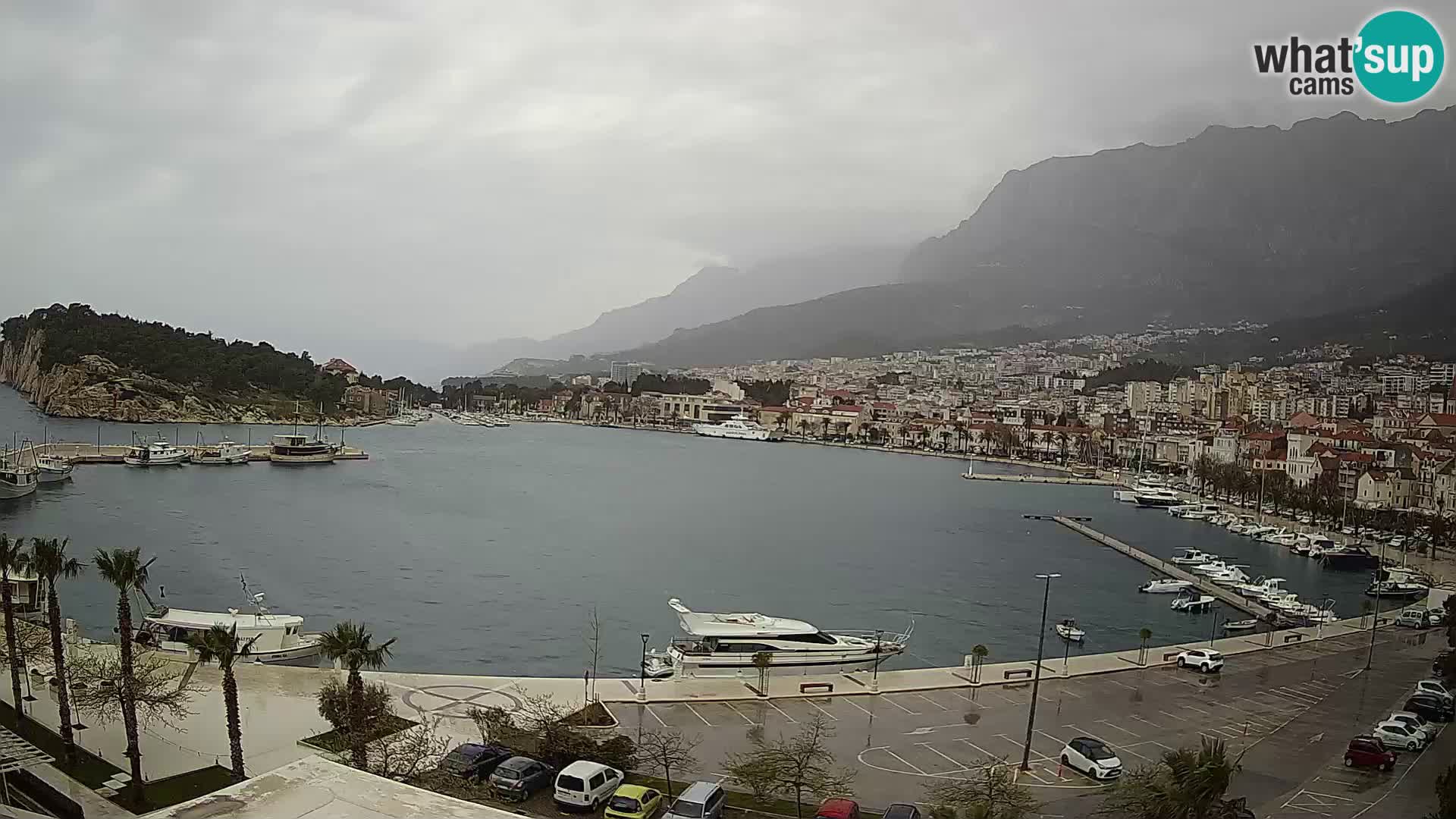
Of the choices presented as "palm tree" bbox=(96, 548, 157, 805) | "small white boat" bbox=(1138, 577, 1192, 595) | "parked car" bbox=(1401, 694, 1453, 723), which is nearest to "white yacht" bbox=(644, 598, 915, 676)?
"parked car" bbox=(1401, 694, 1453, 723)

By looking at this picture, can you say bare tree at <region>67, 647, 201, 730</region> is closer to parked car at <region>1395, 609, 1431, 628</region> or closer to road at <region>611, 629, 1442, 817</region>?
road at <region>611, 629, 1442, 817</region>

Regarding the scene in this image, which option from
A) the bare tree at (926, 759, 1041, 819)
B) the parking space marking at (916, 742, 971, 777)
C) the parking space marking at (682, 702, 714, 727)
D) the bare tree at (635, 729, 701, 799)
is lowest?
the parking space marking at (682, 702, 714, 727)

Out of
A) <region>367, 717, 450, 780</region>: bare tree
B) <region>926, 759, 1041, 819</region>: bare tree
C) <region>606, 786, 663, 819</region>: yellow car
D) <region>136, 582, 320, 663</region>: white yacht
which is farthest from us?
<region>136, 582, 320, 663</region>: white yacht

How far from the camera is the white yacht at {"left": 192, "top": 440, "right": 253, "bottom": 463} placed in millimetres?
40969

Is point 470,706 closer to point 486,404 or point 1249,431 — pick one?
point 1249,431

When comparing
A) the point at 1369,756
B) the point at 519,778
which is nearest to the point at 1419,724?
the point at 1369,756

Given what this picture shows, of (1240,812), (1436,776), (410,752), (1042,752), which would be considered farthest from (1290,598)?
(410,752)

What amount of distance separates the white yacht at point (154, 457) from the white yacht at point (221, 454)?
28.6 inches

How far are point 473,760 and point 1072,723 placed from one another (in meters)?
6.19

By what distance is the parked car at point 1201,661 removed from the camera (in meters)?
12.8

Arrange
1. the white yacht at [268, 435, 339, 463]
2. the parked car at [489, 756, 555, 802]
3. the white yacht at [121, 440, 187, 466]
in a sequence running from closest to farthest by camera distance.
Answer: the parked car at [489, 756, 555, 802], the white yacht at [121, 440, 187, 466], the white yacht at [268, 435, 339, 463]

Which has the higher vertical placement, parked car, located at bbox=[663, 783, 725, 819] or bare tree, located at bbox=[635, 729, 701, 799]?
parked car, located at bbox=[663, 783, 725, 819]

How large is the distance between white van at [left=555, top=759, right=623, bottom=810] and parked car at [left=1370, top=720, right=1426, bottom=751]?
7734 millimetres

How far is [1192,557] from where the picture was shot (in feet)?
85.4
